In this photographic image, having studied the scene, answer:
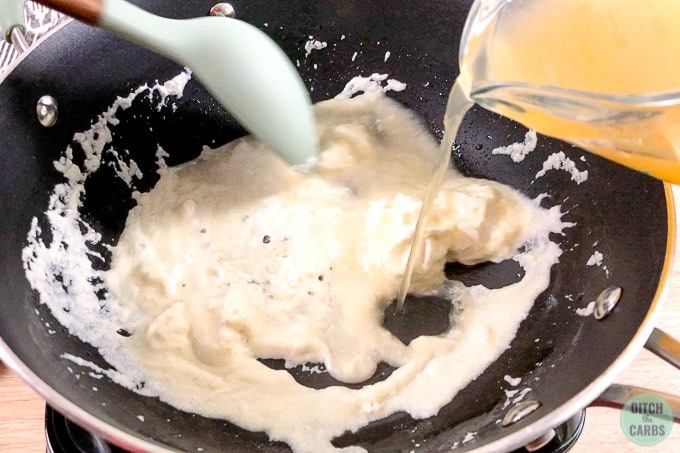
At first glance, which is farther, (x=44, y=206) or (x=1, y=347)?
(x=44, y=206)

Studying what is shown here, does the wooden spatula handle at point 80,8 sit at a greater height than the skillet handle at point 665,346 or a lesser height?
greater

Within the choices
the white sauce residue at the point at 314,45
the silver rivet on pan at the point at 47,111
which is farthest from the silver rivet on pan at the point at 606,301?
the silver rivet on pan at the point at 47,111

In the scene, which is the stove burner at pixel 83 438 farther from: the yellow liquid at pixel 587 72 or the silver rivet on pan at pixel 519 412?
the yellow liquid at pixel 587 72

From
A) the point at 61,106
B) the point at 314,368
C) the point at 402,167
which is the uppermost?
the point at 61,106

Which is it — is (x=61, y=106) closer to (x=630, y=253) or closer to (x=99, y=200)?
(x=99, y=200)

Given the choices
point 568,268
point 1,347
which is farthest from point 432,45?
point 1,347

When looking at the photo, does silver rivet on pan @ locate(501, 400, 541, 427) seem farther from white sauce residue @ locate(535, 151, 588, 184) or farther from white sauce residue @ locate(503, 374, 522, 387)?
white sauce residue @ locate(535, 151, 588, 184)

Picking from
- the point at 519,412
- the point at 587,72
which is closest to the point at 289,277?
the point at 519,412

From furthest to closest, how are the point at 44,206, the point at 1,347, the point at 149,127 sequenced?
the point at 149,127, the point at 44,206, the point at 1,347
